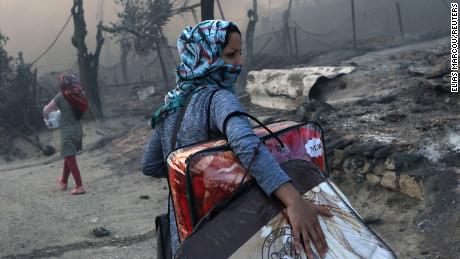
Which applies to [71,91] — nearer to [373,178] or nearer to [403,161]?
[373,178]

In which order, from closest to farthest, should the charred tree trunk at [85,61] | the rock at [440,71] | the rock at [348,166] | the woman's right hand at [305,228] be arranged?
the woman's right hand at [305,228], the rock at [348,166], the rock at [440,71], the charred tree trunk at [85,61]

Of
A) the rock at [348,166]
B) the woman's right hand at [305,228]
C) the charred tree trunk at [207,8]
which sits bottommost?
the rock at [348,166]

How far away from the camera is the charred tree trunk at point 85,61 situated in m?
12.0

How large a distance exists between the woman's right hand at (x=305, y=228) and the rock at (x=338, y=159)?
3536mm

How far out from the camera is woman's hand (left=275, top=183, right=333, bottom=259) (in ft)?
4.79

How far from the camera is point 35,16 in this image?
73.3ft

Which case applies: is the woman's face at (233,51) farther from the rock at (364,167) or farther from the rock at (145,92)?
the rock at (145,92)

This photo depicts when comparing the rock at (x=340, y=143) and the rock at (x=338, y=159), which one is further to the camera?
the rock at (x=340, y=143)

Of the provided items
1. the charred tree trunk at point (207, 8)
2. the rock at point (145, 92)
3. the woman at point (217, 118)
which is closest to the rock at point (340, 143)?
the charred tree trunk at point (207, 8)

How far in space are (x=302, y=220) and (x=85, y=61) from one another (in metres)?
11.5

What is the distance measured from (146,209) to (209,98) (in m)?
4.22

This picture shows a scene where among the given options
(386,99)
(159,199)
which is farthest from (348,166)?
(159,199)

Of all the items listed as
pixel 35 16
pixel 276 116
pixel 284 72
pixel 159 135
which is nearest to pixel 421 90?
pixel 276 116

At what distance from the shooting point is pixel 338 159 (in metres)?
4.97
